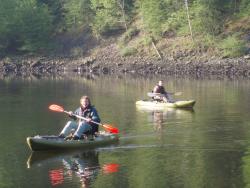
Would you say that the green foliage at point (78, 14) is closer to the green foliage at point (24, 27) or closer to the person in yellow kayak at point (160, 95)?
the green foliage at point (24, 27)

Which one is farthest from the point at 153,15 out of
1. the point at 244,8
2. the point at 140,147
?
the point at 140,147

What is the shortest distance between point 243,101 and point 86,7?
2227 inches

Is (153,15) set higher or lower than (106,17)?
lower

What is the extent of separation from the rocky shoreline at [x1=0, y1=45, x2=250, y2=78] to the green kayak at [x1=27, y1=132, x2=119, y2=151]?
41.6 metres

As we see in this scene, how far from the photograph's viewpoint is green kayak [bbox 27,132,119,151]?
24.4 m

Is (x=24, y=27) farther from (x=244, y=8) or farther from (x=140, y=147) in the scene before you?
(x=140, y=147)

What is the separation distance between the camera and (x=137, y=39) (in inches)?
3349

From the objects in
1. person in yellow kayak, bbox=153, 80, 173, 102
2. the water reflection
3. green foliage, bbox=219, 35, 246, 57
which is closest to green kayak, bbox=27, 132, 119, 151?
the water reflection

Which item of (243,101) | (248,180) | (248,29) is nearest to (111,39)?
(248,29)

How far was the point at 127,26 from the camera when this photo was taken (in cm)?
8925

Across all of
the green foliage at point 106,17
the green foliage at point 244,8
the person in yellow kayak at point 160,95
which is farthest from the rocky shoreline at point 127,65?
the person in yellow kayak at point 160,95

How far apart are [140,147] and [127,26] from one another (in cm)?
6469

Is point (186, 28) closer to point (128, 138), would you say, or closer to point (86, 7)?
point (86, 7)

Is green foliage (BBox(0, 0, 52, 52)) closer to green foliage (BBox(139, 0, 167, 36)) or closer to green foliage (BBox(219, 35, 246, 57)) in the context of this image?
green foliage (BBox(139, 0, 167, 36))
